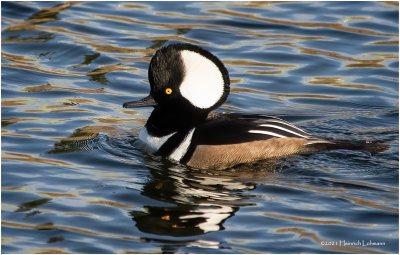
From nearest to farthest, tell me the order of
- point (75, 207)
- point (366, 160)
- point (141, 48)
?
point (75, 207), point (366, 160), point (141, 48)

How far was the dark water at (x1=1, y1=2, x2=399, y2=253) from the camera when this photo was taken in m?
6.71

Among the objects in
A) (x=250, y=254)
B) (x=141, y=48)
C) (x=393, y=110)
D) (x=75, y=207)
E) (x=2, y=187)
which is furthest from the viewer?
(x=141, y=48)

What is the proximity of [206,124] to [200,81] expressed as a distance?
1.42ft

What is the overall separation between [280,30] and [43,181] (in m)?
6.30

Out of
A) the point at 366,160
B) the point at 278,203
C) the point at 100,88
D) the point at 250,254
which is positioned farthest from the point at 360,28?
the point at 250,254

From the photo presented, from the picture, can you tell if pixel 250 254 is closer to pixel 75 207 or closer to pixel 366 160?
pixel 75 207

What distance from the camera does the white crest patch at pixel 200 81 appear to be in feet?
27.5

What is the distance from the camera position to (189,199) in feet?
24.3

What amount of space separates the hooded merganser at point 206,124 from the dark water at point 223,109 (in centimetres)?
16

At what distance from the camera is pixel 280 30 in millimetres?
13164

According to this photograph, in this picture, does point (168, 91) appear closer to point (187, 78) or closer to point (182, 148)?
point (187, 78)

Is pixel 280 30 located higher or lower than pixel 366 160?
higher

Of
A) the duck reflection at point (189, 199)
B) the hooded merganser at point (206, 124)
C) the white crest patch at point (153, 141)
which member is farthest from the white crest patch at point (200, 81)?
the duck reflection at point (189, 199)

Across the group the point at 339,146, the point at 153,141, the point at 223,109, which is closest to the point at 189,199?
the point at 153,141
